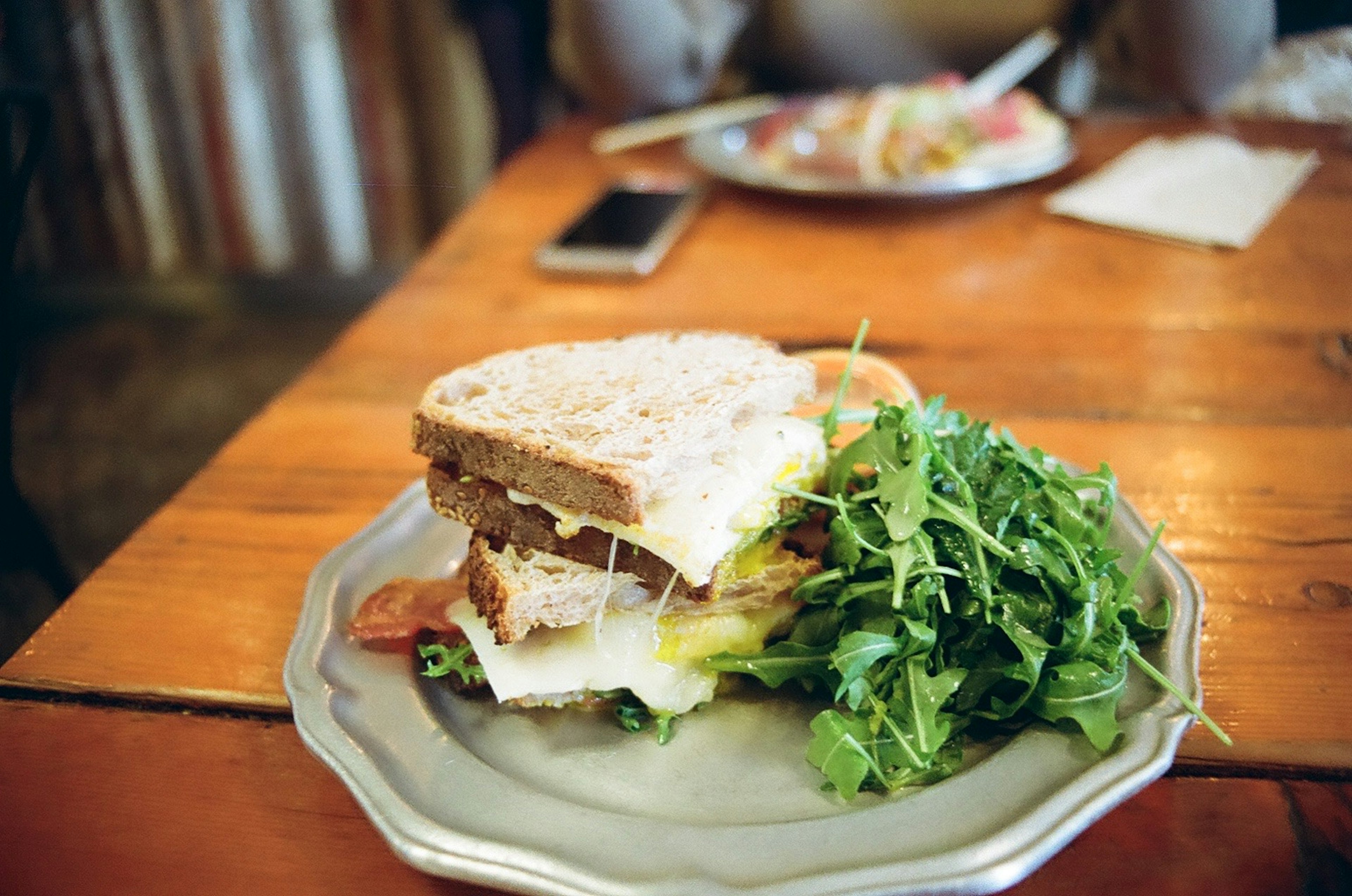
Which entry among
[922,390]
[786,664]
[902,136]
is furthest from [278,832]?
[902,136]

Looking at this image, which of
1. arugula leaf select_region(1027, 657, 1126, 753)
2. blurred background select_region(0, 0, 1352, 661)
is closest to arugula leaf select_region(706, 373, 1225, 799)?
arugula leaf select_region(1027, 657, 1126, 753)

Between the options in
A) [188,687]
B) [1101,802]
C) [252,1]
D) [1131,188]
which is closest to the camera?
[1101,802]

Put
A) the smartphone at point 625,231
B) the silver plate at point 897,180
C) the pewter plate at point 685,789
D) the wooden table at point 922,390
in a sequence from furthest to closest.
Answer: the silver plate at point 897,180 < the smartphone at point 625,231 < the wooden table at point 922,390 < the pewter plate at point 685,789

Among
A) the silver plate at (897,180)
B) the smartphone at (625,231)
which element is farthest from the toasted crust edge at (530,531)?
the silver plate at (897,180)

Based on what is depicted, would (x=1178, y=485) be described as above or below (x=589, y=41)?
below

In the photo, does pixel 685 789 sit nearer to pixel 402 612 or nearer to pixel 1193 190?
pixel 402 612

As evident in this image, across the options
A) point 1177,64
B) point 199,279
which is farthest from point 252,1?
point 1177,64

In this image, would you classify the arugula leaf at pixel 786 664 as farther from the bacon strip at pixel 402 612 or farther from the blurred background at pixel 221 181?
the blurred background at pixel 221 181

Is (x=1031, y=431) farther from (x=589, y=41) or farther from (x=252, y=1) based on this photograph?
(x=252, y=1)
